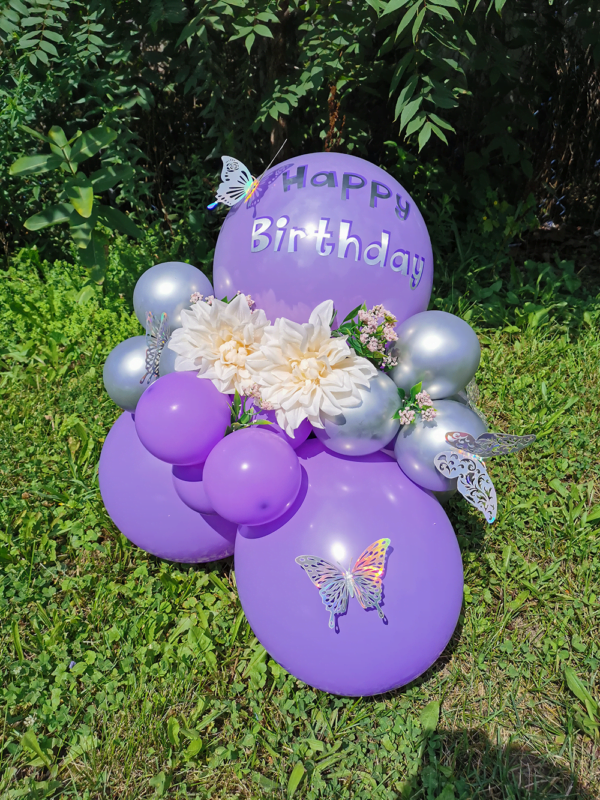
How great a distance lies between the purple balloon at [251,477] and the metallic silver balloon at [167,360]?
0.43 m

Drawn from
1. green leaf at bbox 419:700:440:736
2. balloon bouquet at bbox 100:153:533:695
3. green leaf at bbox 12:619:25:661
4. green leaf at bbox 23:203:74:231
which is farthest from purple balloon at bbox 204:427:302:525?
green leaf at bbox 23:203:74:231

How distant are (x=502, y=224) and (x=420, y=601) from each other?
3260mm

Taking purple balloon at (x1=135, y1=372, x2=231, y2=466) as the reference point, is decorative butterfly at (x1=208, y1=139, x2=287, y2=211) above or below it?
above

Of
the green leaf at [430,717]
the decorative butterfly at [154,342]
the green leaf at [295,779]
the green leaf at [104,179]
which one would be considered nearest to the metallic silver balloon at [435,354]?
the decorative butterfly at [154,342]

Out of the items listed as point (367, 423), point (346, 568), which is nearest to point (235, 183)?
point (367, 423)

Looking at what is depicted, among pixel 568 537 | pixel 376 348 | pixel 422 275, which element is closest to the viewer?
pixel 376 348

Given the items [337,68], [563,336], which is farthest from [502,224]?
[337,68]

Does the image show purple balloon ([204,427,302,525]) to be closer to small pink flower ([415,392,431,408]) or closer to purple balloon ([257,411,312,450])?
purple balloon ([257,411,312,450])

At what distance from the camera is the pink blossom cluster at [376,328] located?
1812 millimetres

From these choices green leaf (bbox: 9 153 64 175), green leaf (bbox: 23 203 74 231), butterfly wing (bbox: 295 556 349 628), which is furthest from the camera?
green leaf (bbox: 23 203 74 231)

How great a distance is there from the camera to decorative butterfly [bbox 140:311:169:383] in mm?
2086

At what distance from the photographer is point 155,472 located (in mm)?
2074

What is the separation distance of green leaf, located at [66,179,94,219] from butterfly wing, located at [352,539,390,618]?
6.60 ft

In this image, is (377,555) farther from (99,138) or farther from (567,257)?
(567,257)
